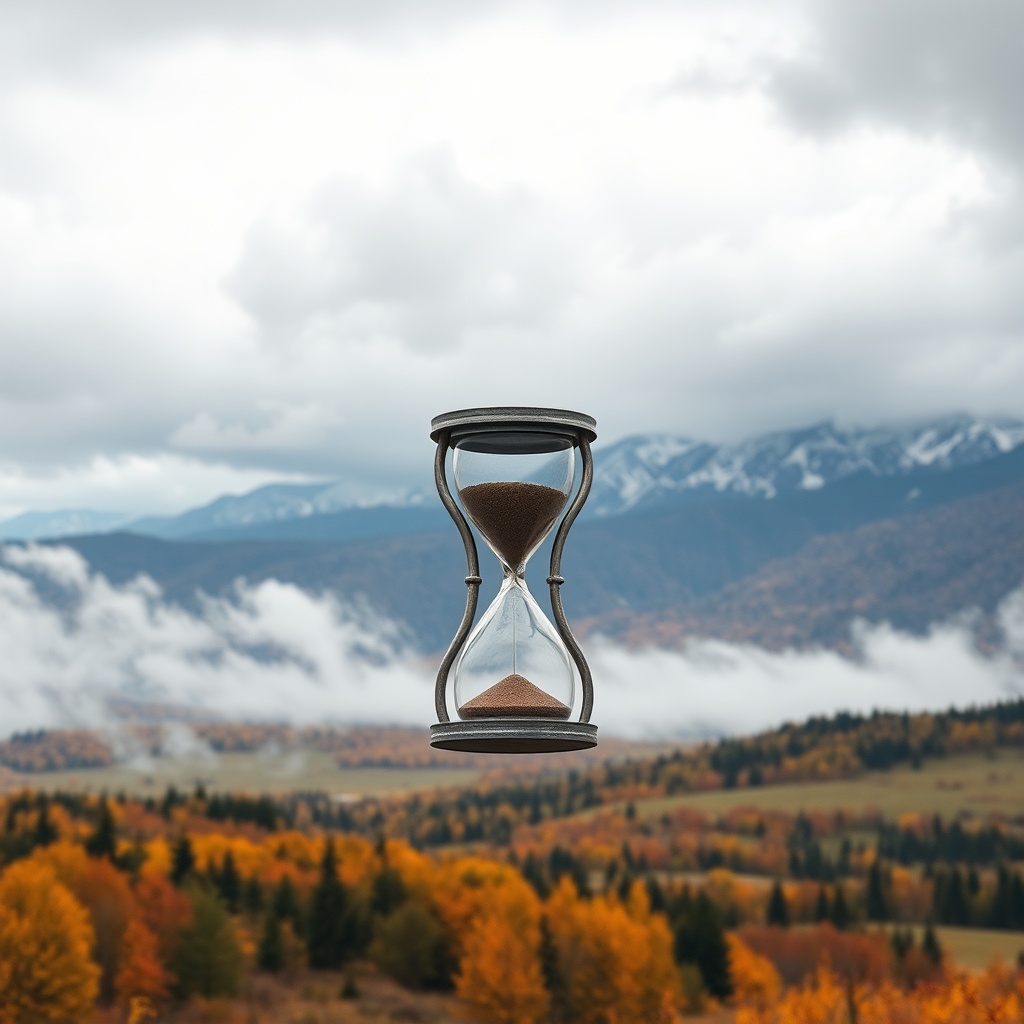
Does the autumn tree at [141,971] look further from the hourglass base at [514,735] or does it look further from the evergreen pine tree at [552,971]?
the hourglass base at [514,735]

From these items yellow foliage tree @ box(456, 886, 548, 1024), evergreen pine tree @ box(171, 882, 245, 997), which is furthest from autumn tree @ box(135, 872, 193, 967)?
yellow foliage tree @ box(456, 886, 548, 1024)

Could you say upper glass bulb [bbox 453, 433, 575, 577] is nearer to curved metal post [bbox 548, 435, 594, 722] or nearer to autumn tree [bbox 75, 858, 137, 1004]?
curved metal post [bbox 548, 435, 594, 722]

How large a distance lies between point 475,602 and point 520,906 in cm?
18709

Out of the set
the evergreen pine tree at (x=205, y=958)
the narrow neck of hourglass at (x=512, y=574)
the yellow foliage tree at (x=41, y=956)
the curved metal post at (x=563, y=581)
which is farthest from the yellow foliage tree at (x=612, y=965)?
the curved metal post at (x=563, y=581)

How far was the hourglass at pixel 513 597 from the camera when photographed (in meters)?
11.5

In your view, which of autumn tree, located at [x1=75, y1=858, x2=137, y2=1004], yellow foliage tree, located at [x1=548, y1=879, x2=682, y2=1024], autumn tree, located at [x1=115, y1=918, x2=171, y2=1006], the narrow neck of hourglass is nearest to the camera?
the narrow neck of hourglass

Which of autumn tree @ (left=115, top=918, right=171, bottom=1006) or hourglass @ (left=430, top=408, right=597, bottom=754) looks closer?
hourglass @ (left=430, top=408, right=597, bottom=754)

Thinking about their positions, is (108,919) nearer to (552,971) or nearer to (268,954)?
(268,954)

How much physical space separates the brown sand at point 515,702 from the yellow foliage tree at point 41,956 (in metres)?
157

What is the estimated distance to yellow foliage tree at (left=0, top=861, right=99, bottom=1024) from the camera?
521ft

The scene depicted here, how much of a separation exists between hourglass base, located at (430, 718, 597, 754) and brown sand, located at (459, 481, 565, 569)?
1.39m

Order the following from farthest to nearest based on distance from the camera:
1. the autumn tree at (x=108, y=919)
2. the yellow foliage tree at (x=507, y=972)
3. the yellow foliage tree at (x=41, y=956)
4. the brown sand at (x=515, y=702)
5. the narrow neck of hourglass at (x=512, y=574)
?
the yellow foliage tree at (x=507, y=972) → the autumn tree at (x=108, y=919) → the yellow foliage tree at (x=41, y=956) → the narrow neck of hourglass at (x=512, y=574) → the brown sand at (x=515, y=702)

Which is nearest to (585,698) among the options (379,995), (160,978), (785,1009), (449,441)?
(449,441)

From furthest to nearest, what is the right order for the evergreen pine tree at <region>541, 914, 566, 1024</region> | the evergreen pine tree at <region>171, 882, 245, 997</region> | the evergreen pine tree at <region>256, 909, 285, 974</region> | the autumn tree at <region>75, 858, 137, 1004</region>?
1. the evergreen pine tree at <region>256, 909, 285, 974</region>
2. the evergreen pine tree at <region>541, 914, 566, 1024</region>
3. the autumn tree at <region>75, 858, 137, 1004</region>
4. the evergreen pine tree at <region>171, 882, 245, 997</region>
